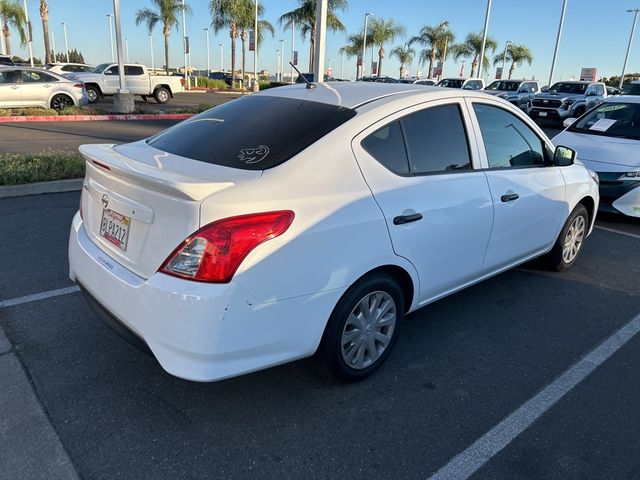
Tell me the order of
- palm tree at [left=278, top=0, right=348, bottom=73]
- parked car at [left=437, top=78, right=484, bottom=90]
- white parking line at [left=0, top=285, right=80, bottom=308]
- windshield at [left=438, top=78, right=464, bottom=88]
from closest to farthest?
1. white parking line at [left=0, top=285, right=80, bottom=308]
2. parked car at [left=437, top=78, right=484, bottom=90]
3. windshield at [left=438, top=78, right=464, bottom=88]
4. palm tree at [left=278, top=0, right=348, bottom=73]

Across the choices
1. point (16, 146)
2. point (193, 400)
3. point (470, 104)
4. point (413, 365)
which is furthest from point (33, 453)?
point (16, 146)

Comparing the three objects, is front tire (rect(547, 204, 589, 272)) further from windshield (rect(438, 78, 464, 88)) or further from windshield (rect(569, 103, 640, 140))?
windshield (rect(438, 78, 464, 88))

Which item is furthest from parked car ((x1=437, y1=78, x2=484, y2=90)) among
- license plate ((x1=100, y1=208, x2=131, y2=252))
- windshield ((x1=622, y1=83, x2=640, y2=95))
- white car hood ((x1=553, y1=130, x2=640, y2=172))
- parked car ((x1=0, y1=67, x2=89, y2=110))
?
license plate ((x1=100, y1=208, x2=131, y2=252))

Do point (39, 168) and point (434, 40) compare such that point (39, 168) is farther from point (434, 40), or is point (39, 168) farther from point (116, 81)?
point (434, 40)

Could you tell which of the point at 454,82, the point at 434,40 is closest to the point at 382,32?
the point at 434,40

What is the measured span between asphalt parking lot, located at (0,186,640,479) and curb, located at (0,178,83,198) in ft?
9.00

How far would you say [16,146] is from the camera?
1045 centimetres

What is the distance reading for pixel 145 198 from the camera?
2516 mm

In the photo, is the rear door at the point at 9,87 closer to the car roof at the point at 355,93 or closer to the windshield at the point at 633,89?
the car roof at the point at 355,93

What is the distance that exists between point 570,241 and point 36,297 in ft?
15.5

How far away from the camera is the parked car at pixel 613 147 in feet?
21.7

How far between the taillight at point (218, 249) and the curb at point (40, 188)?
5266 millimetres

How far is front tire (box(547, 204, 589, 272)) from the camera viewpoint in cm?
480

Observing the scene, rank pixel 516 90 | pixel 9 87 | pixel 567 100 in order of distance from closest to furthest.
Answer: pixel 9 87
pixel 567 100
pixel 516 90
